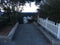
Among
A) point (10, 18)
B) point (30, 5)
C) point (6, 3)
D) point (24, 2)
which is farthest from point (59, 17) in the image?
point (30, 5)

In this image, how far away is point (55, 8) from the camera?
14.6 m

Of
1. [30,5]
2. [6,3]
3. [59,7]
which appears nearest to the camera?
[59,7]

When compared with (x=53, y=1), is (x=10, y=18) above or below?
below

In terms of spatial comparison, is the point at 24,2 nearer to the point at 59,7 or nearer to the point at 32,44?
the point at 59,7

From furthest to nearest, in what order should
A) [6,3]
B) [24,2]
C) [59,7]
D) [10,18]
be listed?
1. [24,2]
2. [6,3]
3. [10,18]
4. [59,7]

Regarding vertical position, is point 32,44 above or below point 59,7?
below

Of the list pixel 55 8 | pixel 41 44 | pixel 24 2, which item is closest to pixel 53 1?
pixel 55 8

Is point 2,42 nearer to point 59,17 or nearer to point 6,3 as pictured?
point 59,17

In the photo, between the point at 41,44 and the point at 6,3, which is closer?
the point at 41,44

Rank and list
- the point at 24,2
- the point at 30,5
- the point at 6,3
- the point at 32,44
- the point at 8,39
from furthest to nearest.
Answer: the point at 30,5
the point at 24,2
the point at 6,3
the point at 8,39
the point at 32,44

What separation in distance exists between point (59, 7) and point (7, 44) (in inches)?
190

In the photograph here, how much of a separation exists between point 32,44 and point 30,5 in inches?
967

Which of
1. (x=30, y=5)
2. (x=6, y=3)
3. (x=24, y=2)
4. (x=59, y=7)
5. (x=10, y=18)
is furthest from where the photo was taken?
(x=30, y=5)

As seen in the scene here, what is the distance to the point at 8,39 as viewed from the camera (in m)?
12.3
